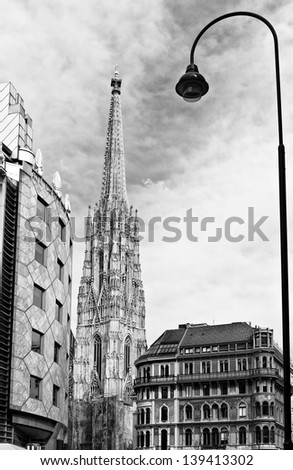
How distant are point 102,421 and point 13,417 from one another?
374 ft

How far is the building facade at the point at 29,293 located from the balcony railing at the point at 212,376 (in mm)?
44642

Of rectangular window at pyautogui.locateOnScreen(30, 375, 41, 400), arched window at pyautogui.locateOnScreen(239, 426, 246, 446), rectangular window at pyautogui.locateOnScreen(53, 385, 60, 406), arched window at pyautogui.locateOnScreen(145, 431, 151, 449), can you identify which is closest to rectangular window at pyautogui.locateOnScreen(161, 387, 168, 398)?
arched window at pyautogui.locateOnScreen(145, 431, 151, 449)

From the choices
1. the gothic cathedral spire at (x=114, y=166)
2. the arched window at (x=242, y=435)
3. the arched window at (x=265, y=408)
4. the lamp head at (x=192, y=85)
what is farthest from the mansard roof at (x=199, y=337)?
the lamp head at (x=192, y=85)

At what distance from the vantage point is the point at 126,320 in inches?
6604

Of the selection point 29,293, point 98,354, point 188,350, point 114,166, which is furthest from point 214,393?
point 114,166

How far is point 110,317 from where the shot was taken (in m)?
166

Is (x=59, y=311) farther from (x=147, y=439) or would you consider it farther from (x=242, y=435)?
(x=147, y=439)

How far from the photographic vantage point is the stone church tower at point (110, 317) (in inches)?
6093

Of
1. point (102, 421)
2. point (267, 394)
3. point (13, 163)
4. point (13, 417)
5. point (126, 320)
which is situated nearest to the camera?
point (13, 417)

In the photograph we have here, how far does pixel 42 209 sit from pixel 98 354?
118 m

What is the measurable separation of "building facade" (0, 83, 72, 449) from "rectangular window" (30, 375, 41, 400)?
0.22 feet

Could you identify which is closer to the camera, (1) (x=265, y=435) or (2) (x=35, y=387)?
(2) (x=35, y=387)

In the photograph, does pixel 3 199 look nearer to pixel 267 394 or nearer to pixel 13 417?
pixel 13 417
